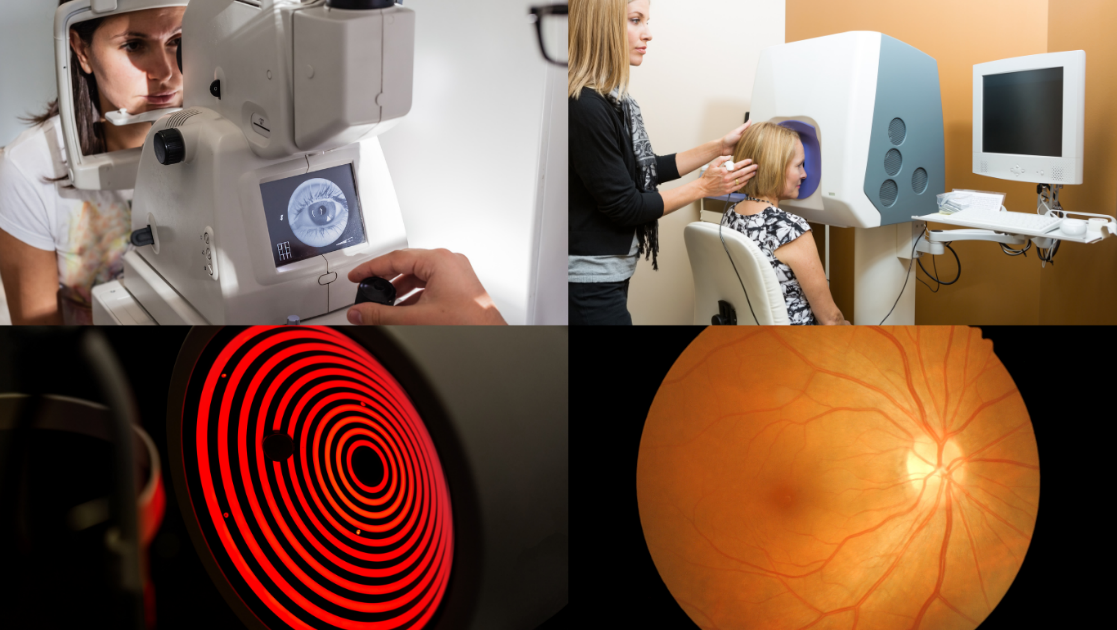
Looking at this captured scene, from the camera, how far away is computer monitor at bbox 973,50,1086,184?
5.70ft

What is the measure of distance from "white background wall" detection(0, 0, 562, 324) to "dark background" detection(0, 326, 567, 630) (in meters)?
0.61

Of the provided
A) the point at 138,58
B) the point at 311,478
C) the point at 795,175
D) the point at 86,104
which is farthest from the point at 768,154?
the point at 86,104

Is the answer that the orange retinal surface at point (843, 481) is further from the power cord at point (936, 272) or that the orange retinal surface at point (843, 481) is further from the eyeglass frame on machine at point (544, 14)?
the eyeglass frame on machine at point (544, 14)

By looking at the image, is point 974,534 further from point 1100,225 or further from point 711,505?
point 1100,225

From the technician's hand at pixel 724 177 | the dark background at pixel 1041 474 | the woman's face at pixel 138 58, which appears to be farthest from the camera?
the technician's hand at pixel 724 177

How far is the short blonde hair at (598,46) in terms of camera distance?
1.78 meters

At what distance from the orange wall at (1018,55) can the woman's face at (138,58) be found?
4.73ft

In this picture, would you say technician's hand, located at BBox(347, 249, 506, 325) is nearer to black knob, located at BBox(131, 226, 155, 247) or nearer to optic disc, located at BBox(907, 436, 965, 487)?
black knob, located at BBox(131, 226, 155, 247)

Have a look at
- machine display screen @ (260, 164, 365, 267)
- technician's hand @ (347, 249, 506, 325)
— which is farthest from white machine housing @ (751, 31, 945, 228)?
machine display screen @ (260, 164, 365, 267)

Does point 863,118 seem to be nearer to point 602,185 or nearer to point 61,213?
Result: point 602,185

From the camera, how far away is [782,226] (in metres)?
1.83

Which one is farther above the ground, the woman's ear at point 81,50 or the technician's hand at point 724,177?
the woman's ear at point 81,50

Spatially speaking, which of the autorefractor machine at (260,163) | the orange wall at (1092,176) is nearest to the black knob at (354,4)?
the autorefractor machine at (260,163)

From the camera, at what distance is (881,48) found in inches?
69.7
